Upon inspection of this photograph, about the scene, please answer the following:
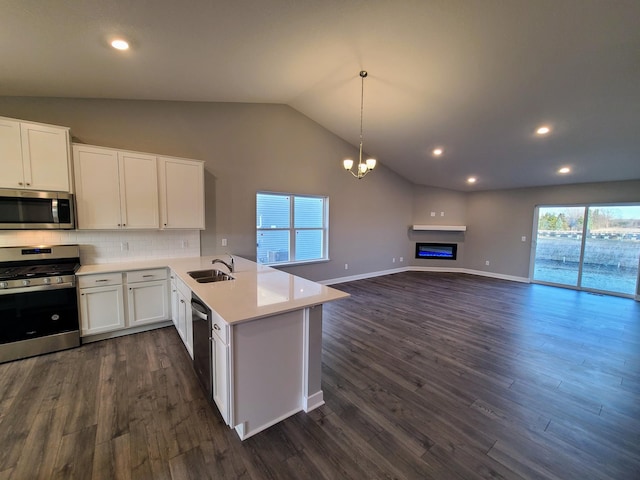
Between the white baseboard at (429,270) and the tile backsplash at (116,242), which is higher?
the tile backsplash at (116,242)

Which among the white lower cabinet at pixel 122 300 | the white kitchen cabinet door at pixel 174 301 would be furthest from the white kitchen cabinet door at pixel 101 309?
the white kitchen cabinet door at pixel 174 301

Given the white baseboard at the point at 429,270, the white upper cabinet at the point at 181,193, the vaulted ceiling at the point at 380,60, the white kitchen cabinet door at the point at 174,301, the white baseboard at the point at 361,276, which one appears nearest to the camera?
the vaulted ceiling at the point at 380,60

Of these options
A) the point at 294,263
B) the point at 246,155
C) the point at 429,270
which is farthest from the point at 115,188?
the point at 429,270

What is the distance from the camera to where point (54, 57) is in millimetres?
2316

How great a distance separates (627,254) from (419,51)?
6.46 m

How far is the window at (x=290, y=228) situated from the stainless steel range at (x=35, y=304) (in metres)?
2.66

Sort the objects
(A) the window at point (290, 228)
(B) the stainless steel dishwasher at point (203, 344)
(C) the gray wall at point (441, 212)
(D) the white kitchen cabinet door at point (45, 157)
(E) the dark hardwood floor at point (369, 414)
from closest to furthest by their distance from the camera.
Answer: (E) the dark hardwood floor at point (369, 414), (B) the stainless steel dishwasher at point (203, 344), (D) the white kitchen cabinet door at point (45, 157), (A) the window at point (290, 228), (C) the gray wall at point (441, 212)

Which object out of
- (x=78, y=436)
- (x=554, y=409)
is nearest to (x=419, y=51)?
(x=554, y=409)

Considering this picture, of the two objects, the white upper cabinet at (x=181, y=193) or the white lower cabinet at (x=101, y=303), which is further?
the white upper cabinet at (x=181, y=193)

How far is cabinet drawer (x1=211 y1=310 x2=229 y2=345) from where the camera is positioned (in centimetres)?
172

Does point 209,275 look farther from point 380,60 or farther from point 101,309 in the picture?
point 380,60

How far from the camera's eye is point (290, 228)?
5406 millimetres

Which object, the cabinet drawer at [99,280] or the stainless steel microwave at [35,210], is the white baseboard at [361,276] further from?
the stainless steel microwave at [35,210]

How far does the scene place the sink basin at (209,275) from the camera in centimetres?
295
